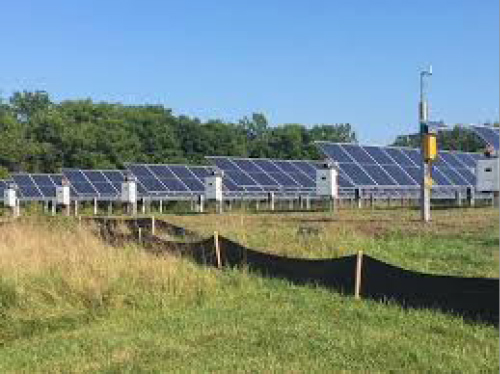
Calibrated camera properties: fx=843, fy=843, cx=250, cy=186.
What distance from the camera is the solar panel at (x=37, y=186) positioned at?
41250mm

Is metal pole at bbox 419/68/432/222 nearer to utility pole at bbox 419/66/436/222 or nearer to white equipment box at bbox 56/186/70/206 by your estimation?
utility pole at bbox 419/66/436/222

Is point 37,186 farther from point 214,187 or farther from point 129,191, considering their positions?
point 214,187

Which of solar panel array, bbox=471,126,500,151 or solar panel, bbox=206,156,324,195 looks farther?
solar panel, bbox=206,156,324,195

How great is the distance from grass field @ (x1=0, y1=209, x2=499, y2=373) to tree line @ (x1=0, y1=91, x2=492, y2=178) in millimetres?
51195

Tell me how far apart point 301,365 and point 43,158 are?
6183cm

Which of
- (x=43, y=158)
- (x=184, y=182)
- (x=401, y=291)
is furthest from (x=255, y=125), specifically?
(x=401, y=291)

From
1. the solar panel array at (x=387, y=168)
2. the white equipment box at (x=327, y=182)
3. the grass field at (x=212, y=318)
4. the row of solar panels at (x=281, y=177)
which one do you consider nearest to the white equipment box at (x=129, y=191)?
the row of solar panels at (x=281, y=177)

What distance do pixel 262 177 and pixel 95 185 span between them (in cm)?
834

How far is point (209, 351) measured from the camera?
6715 mm

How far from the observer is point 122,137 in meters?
68.9

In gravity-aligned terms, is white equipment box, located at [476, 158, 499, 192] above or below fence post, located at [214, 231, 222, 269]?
above

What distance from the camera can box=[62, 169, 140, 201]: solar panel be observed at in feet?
128

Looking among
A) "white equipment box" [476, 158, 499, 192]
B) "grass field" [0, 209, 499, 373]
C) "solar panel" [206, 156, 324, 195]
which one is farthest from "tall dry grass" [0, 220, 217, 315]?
"solar panel" [206, 156, 324, 195]

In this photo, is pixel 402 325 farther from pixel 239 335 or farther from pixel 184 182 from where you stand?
pixel 184 182
